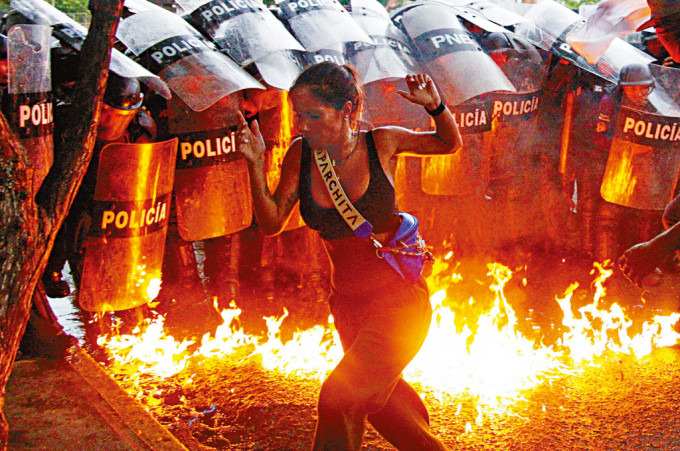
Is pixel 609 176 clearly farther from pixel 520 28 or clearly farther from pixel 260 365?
pixel 260 365

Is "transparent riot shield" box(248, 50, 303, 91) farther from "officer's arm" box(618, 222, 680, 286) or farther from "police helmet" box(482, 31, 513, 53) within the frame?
"officer's arm" box(618, 222, 680, 286)

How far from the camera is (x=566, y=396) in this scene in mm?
4258

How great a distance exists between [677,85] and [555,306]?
229 centimetres

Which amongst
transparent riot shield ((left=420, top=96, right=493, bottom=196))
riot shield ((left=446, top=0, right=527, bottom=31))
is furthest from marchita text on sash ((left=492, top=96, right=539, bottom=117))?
riot shield ((left=446, top=0, right=527, bottom=31))

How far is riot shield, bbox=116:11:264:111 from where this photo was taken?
186 inches

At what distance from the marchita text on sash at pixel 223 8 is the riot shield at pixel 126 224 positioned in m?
1.44

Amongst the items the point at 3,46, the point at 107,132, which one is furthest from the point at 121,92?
the point at 3,46

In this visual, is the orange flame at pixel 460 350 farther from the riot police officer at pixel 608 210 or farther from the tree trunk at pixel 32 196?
the tree trunk at pixel 32 196

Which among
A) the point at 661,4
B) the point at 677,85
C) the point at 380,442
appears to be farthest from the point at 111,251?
the point at 677,85

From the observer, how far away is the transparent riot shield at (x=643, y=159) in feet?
19.2

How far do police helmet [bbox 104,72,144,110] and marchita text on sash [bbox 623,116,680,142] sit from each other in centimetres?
446

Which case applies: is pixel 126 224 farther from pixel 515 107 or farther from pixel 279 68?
pixel 515 107

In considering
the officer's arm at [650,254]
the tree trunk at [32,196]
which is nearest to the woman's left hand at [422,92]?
the officer's arm at [650,254]

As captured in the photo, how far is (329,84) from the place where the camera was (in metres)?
2.77
